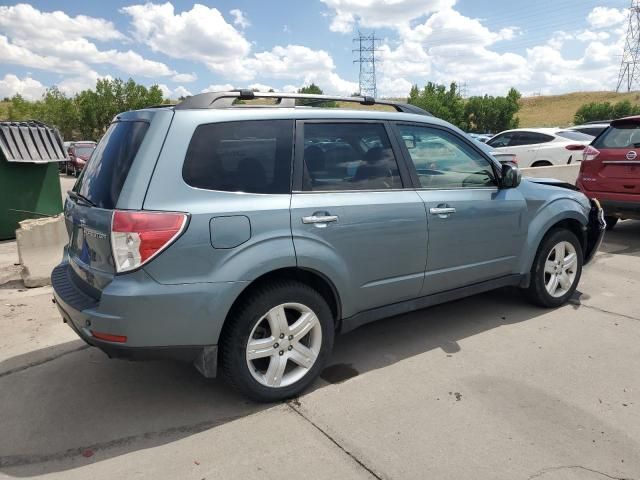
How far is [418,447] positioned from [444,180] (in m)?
2.04

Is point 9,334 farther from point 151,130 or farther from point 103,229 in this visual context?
point 151,130

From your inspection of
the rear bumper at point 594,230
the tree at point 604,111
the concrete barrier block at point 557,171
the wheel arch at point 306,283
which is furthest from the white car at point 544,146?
the tree at point 604,111

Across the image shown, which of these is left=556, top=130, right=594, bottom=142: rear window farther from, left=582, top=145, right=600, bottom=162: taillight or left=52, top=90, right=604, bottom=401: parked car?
left=52, top=90, right=604, bottom=401: parked car

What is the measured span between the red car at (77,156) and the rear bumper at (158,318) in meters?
21.5

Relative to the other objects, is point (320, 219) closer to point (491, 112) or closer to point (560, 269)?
point (560, 269)

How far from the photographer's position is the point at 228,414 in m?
3.19

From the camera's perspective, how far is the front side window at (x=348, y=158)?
338 cm

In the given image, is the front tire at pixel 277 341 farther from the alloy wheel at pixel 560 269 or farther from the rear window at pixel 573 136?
the rear window at pixel 573 136

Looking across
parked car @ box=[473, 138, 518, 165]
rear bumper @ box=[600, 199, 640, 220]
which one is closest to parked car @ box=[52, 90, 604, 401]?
parked car @ box=[473, 138, 518, 165]

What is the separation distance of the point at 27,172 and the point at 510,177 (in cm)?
747

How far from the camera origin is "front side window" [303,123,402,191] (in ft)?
11.1

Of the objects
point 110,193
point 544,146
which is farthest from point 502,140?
point 110,193

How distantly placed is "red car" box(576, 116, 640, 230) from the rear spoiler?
8.17m

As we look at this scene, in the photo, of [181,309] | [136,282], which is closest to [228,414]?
[181,309]
